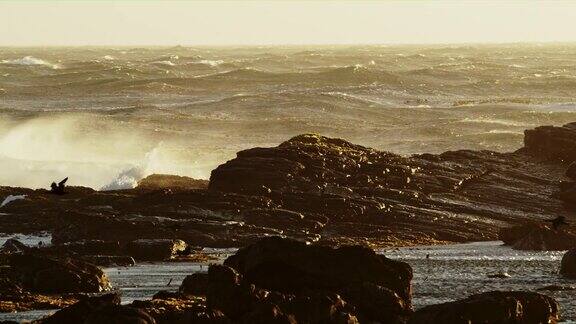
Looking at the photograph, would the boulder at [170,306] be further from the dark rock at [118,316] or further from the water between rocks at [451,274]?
the water between rocks at [451,274]

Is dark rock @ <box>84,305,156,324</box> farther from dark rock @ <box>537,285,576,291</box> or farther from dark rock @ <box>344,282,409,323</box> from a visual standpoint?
dark rock @ <box>537,285,576,291</box>

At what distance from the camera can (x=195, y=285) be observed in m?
28.6

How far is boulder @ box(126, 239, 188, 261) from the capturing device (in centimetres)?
3772

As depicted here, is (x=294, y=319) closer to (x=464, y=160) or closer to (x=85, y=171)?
(x=464, y=160)

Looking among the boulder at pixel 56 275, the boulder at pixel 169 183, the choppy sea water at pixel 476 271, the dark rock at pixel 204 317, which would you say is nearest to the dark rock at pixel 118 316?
the dark rock at pixel 204 317

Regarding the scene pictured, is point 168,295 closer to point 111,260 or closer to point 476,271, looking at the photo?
point 111,260

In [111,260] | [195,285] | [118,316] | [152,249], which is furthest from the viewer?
[152,249]

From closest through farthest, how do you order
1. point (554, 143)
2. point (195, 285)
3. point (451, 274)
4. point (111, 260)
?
point (195, 285)
point (451, 274)
point (111, 260)
point (554, 143)

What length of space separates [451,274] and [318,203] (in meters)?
11.4

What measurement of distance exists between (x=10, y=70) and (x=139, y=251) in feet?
488

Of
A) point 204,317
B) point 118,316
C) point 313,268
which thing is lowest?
point 313,268

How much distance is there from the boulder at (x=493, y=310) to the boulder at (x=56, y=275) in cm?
921

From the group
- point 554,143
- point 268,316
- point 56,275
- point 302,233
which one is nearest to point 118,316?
point 268,316

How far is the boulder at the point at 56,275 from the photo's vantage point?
30.5 metres
